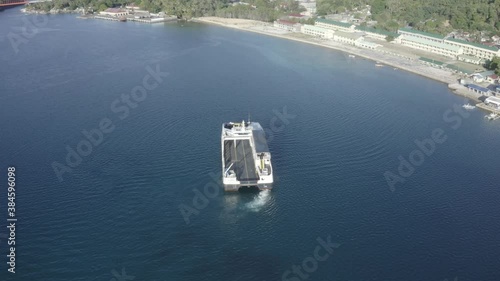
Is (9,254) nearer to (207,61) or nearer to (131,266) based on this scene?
(131,266)

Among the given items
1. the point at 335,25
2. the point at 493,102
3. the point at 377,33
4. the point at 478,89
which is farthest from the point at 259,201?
the point at 335,25

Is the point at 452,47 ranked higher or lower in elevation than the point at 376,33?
lower

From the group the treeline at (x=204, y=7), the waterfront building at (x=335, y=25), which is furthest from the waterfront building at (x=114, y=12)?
the waterfront building at (x=335, y=25)

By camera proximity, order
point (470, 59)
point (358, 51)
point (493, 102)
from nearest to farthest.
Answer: point (493, 102) < point (470, 59) < point (358, 51)

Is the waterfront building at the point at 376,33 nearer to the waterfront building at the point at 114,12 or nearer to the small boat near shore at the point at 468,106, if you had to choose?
the small boat near shore at the point at 468,106

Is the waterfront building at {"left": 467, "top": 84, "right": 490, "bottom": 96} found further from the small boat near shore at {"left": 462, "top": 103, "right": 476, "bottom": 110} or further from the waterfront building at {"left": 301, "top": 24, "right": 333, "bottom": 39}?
the waterfront building at {"left": 301, "top": 24, "right": 333, "bottom": 39}

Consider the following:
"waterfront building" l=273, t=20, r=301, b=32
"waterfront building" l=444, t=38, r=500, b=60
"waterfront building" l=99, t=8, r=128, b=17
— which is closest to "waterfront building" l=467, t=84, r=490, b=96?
"waterfront building" l=444, t=38, r=500, b=60

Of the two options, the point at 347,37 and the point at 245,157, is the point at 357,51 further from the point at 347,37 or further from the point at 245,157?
the point at 245,157
